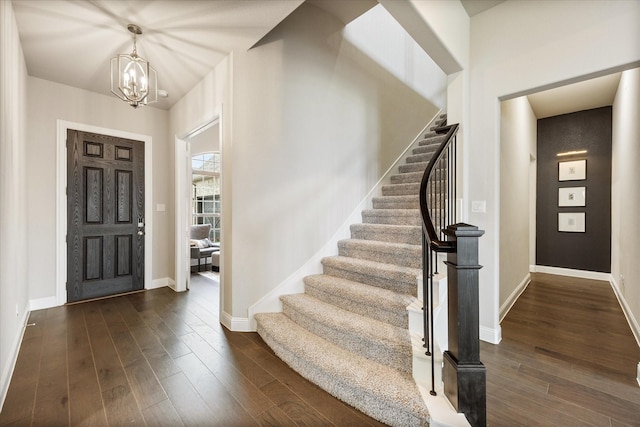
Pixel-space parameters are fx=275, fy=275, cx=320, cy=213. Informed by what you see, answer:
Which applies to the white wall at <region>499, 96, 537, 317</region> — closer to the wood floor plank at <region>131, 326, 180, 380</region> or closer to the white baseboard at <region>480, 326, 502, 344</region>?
the white baseboard at <region>480, 326, 502, 344</region>

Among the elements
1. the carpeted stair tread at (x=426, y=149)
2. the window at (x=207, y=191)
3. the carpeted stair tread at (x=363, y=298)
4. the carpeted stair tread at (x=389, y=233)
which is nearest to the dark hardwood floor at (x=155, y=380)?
the carpeted stair tread at (x=363, y=298)

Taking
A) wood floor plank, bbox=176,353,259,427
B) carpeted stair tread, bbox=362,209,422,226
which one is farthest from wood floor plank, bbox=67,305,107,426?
carpeted stair tread, bbox=362,209,422,226

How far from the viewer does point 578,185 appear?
502cm

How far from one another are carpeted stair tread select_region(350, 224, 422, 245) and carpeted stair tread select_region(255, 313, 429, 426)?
1.27 m

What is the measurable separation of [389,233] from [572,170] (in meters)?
4.57

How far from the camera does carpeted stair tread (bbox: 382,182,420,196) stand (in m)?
3.39

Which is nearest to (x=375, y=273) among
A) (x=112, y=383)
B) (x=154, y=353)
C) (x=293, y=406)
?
(x=293, y=406)

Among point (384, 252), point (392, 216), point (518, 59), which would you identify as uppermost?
point (518, 59)

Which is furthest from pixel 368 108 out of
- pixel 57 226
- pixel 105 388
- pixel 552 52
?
pixel 57 226

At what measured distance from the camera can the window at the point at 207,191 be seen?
7.23 metres

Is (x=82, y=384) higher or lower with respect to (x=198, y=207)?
lower

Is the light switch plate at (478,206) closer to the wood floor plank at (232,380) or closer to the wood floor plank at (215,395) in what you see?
the wood floor plank at (232,380)

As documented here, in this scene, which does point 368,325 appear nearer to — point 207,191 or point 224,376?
point 224,376

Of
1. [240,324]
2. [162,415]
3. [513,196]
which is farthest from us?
[513,196]
